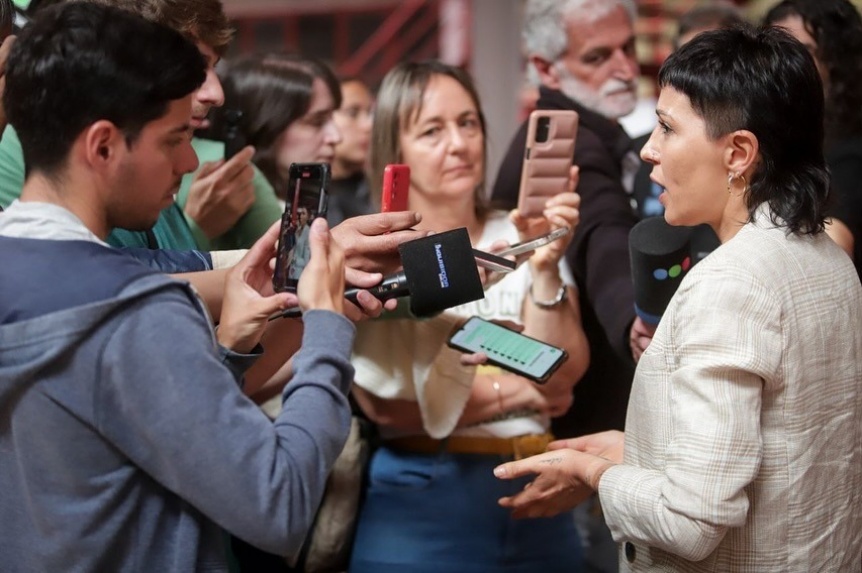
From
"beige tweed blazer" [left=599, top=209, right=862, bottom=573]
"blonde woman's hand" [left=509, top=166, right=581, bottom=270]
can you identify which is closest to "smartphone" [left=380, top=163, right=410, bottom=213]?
"blonde woman's hand" [left=509, top=166, right=581, bottom=270]

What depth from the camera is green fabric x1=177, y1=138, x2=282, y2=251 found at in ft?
5.89

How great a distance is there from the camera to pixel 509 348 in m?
1.64

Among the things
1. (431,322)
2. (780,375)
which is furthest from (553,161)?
(780,375)

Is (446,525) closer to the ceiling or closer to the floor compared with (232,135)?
closer to the floor

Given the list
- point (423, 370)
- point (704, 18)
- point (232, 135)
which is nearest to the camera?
point (423, 370)

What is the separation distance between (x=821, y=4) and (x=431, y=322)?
1056mm

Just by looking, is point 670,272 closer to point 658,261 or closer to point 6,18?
point 658,261

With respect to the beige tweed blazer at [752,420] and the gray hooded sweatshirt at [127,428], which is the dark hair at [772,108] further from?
the gray hooded sweatshirt at [127,428]

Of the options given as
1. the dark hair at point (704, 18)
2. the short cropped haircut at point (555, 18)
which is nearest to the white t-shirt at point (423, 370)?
the short cropped haircut at point (555, 18)

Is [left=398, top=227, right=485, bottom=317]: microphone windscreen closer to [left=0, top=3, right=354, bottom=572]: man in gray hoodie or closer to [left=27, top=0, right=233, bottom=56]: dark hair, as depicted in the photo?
[left=0, top=3, right=354, bottom=572]: man in gray hoodie

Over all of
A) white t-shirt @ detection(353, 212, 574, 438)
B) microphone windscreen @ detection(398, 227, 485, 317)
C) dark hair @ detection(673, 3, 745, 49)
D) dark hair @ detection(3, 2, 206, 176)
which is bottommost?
white t-shirt @ detection(353, 212, 574, 438)

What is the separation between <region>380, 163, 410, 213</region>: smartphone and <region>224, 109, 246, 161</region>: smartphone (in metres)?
0.47

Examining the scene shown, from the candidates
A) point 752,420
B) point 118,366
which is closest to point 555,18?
point 752,420

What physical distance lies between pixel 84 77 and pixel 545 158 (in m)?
0.98
